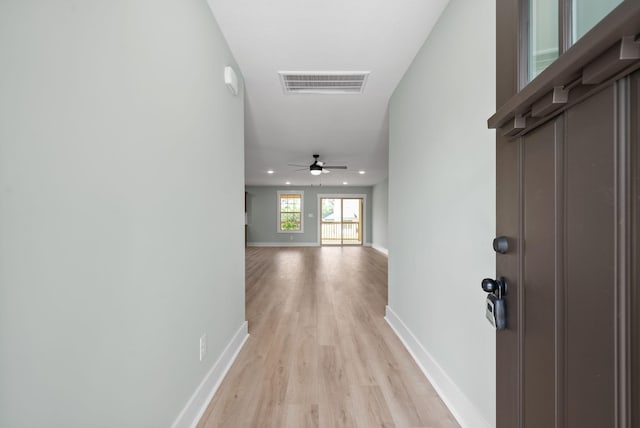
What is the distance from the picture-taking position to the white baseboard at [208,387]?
4.42ft

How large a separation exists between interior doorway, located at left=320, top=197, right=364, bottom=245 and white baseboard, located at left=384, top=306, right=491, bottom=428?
8.97 m

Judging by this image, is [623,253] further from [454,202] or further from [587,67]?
[454,202]

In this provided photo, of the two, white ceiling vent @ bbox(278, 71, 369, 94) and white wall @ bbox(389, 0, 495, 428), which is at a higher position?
white ceiling vent @ bbox(278, 71, 369, 94)

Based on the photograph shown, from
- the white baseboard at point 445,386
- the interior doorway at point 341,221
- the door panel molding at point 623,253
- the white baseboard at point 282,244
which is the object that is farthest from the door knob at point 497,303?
the interior doorway at point 341,221

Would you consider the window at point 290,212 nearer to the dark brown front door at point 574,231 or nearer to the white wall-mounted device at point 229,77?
the white wall-mounted device at point 229,77

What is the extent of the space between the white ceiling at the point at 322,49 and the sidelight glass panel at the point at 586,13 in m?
1.39

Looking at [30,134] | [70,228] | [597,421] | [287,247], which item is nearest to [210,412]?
[70,228]

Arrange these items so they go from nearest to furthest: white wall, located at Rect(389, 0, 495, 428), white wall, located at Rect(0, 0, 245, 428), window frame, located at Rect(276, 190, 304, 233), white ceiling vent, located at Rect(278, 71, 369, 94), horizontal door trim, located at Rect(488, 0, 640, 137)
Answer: horizontal door trim, located at Rect(488, 0, 640, 137) < white wall, located at Rect(0, 0, 245, 428) < white wall, located at Rect(389, 0, 495, 428) < white ceiling vent, located at Rect(278, 71, 369, 94) < window frame, located at Rect(276, 190, 304, 233)

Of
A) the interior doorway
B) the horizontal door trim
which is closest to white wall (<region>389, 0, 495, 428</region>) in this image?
the horizontal door trim

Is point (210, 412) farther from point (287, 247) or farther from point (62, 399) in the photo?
point (287, 247)

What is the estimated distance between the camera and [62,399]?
71cm

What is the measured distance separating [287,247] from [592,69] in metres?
10.3

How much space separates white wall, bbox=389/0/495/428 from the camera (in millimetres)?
1278

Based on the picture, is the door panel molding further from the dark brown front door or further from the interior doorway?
the interior doorway
